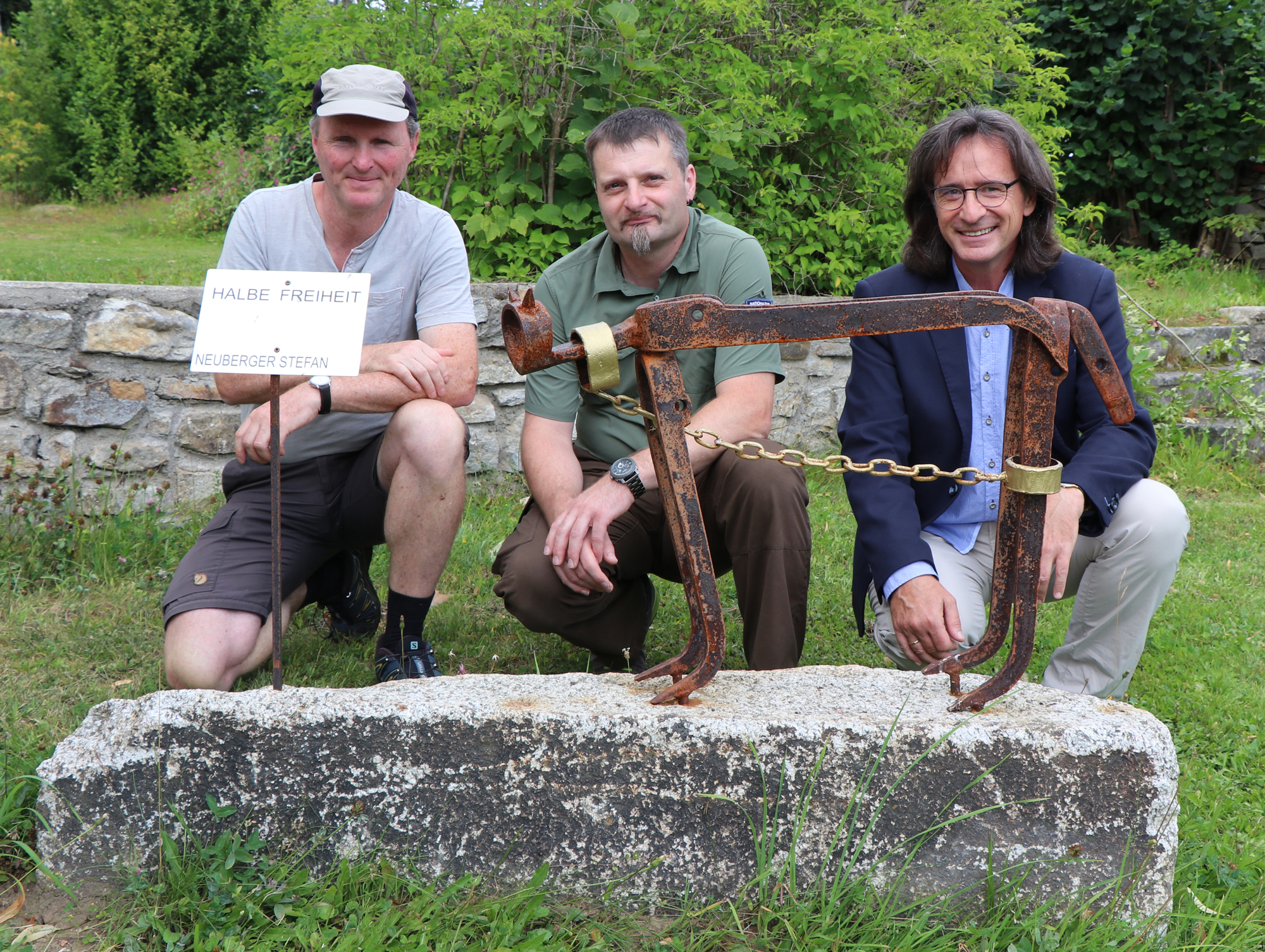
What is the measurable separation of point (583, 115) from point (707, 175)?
699 millimetres

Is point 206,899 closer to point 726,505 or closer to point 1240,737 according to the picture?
point 726,505

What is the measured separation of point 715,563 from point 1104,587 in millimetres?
1073

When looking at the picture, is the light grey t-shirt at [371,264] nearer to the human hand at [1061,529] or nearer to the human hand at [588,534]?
the human hand at [588,534]

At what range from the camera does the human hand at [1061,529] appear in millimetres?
2236

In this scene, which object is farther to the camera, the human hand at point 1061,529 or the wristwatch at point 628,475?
the wristwatch at point 628,475

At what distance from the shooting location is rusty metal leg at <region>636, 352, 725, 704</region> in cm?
191

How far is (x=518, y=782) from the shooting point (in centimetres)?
195

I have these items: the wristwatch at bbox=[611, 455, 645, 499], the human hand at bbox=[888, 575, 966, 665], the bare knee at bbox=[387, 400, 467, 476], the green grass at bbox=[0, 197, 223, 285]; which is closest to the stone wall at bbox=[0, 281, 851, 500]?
the green grass at bbox=[0, 197, 223, 285]

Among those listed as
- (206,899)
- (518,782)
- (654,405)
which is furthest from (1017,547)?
(206,899)

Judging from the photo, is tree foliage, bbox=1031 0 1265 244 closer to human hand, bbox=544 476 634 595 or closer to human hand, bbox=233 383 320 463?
human hand, bbox=544 476 634 595

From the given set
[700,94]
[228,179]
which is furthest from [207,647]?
[228,179]

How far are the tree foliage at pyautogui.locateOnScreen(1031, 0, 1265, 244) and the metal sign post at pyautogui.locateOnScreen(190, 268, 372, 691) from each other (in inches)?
302

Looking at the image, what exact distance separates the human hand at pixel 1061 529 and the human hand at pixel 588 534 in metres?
1.01

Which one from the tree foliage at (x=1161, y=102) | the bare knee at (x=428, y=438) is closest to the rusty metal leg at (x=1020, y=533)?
the bare knee at (x=428, y=438)
